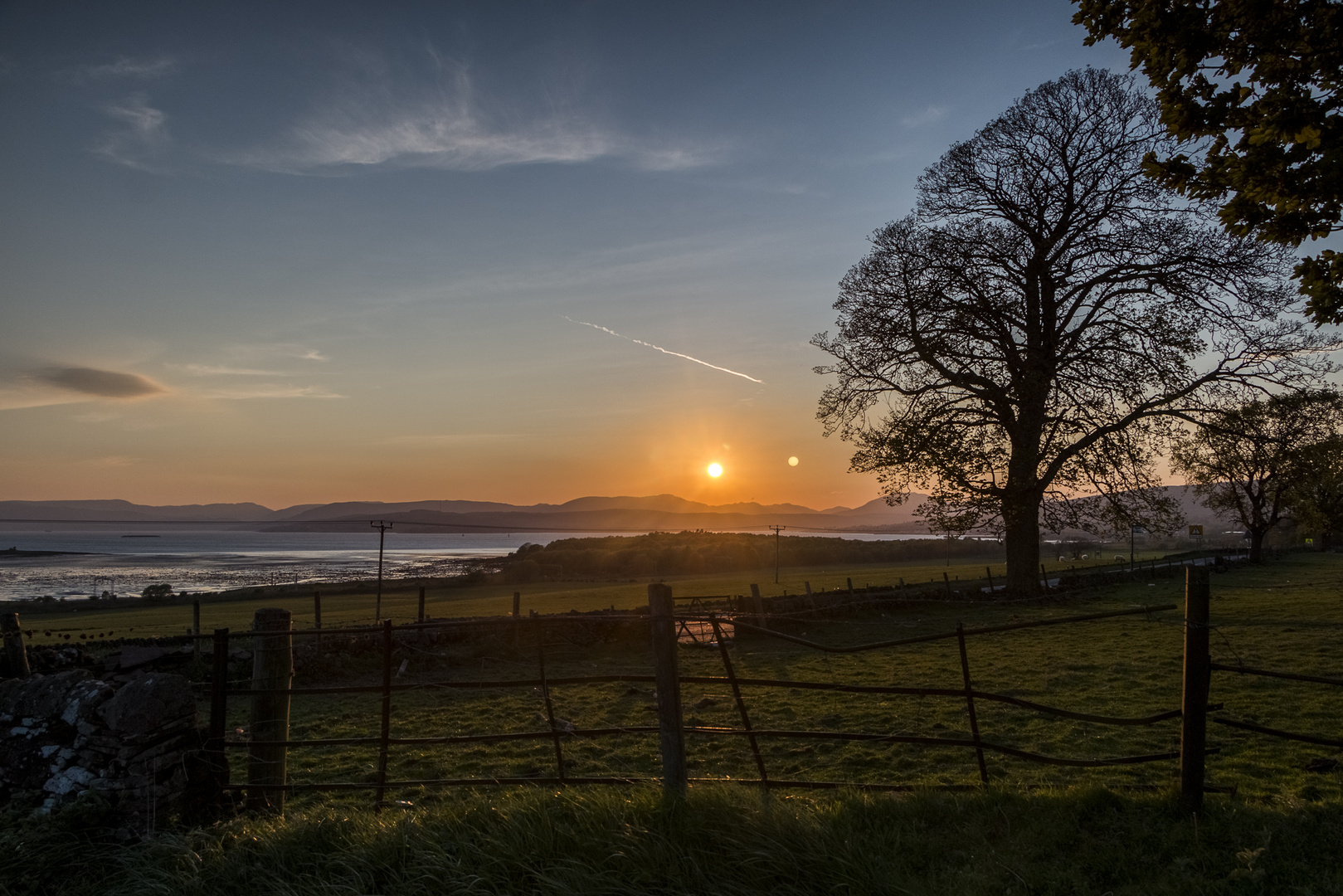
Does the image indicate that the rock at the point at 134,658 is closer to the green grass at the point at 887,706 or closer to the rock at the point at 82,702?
the green grass at the point at 887,706

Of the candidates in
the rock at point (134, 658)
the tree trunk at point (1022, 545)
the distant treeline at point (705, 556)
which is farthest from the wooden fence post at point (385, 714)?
the distant treeline at point (705, 556)

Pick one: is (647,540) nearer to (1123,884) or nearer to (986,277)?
(986,277)

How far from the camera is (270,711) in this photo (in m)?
6.59

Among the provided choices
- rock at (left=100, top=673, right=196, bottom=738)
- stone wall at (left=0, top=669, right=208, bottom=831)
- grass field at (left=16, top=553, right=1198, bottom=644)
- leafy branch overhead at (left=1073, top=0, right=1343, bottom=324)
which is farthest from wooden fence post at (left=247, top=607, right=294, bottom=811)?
grass field at (left=16, top=553, right=1198, bottom=644)

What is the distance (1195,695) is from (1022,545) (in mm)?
20130

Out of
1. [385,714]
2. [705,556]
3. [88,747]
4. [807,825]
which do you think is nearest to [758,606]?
[385,714]

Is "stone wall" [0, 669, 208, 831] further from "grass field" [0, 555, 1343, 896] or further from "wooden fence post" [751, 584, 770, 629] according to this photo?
"wooden fence post" [751, 584, 770, 629]

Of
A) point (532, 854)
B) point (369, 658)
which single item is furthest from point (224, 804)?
point (369, 658)

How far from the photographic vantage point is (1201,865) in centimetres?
448

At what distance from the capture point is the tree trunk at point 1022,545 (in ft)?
73.4

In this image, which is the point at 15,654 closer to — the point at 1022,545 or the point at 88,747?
the point at 88,747

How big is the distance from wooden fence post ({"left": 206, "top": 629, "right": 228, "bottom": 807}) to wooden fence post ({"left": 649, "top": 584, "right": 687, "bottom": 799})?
12.4ft

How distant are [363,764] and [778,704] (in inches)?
267

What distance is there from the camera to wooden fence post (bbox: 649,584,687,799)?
531cm
